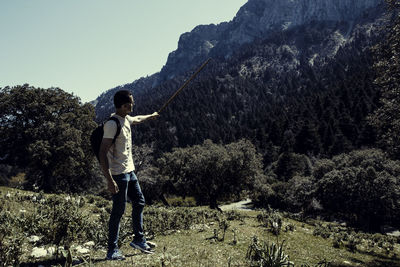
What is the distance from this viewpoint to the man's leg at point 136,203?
7.01 meters

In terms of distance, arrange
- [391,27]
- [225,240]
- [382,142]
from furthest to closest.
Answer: [382,142] < [391,27] < [225,240]

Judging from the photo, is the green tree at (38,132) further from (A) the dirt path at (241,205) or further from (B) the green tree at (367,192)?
(B) the green tree at (367,192)

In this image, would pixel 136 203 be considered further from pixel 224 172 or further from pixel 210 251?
pixel 224 172

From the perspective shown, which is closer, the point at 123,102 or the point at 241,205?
the point at 123,102

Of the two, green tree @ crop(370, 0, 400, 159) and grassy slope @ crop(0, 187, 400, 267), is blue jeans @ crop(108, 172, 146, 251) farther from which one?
green tree @ crop(370, 0, 400, 159)

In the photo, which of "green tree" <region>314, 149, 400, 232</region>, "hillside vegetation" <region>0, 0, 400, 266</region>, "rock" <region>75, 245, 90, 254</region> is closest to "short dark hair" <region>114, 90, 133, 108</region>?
"hillside vegetation" <region>0, 0, 400, 266</region>

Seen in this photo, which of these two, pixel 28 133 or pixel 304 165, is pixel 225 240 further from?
pixel 304 165

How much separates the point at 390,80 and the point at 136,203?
14655 mm

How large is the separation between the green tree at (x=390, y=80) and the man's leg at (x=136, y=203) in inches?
554

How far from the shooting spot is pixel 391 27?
49.9 feet

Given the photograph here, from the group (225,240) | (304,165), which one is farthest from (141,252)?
(304,165)

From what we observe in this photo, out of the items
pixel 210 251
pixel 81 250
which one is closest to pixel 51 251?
pixel 81 250

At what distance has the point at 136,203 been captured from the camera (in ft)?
23.6

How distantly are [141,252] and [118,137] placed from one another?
331 centimetres
